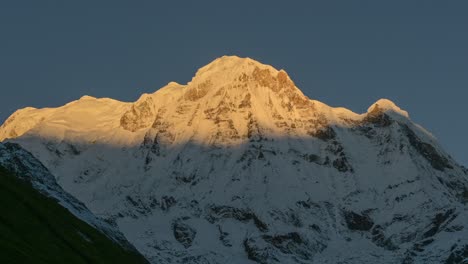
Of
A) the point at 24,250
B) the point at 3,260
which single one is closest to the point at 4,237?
the point at 24,250

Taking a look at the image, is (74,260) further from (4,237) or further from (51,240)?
(4,237)

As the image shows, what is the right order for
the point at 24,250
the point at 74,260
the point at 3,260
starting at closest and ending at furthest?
1. the point at 3,260
2. the point at 24,250
3. the point at 74,260

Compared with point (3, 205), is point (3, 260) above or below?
below

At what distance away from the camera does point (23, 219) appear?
200 metres

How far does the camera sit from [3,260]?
15475cm

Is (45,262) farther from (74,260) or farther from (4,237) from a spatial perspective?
(74,260)

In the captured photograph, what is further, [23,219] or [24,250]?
[23,219]

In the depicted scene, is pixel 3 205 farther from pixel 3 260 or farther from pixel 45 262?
pixel 3 260

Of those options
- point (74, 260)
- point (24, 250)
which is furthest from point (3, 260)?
point (74, 260)

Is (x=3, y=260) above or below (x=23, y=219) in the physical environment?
below

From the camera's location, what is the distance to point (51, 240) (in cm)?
19838

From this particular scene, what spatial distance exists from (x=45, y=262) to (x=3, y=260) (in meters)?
18.8

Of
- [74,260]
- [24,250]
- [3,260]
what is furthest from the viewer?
[74,260]

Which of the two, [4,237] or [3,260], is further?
[4,237]
